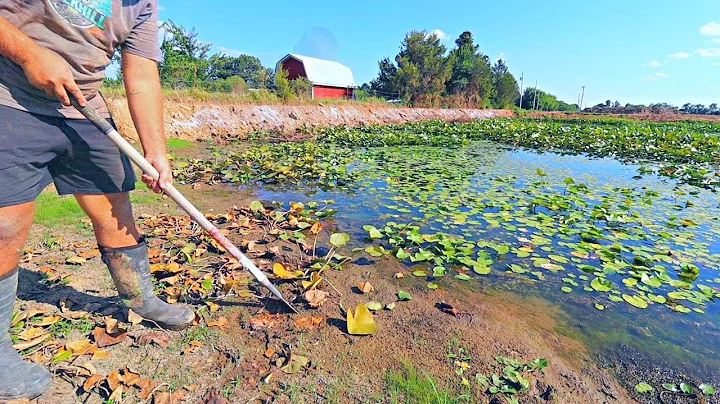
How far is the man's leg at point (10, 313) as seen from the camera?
55.0 inches

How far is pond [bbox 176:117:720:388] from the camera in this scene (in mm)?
2191

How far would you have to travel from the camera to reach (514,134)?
13.5 meters

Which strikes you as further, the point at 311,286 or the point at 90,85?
the point at 311,286

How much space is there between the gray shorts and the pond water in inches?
77.8

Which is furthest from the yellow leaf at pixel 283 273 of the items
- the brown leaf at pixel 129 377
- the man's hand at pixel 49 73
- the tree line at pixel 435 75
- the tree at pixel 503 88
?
the tree at pixel 503 88

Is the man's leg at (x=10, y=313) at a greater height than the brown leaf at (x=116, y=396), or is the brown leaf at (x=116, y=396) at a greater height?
the man's leg at (x=10, y=313)

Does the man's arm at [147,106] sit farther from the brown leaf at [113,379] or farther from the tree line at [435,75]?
the tree line at [435,75]

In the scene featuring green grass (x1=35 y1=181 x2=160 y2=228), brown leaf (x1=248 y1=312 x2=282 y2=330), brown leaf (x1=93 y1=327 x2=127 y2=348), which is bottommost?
brown leaf (x1=248 y1=312 x2=282 y2=330)

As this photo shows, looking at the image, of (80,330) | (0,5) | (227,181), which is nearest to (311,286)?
(80,330)

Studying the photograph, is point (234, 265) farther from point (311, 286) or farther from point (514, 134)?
point (514, 134)

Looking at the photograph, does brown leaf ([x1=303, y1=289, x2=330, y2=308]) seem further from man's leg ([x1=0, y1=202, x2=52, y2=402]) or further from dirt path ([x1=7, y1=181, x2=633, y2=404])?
man's leg ([x1=0, y1=202, x2=52, y2=402])

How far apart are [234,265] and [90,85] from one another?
4.76 ft

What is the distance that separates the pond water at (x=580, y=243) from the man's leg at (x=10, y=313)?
218 cm

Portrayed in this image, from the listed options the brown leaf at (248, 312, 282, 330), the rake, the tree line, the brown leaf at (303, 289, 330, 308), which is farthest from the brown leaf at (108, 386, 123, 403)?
the tree line
